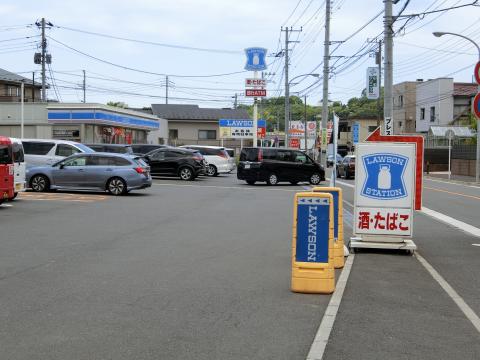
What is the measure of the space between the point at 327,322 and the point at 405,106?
65866 millimetres

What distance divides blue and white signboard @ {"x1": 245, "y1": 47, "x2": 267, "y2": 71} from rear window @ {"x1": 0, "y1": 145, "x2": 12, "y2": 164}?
31708 mm

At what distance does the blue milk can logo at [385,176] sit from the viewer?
32.8 ft

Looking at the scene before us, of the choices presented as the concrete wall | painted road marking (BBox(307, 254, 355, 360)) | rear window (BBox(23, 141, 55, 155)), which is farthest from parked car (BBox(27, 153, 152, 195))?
the concrete wall

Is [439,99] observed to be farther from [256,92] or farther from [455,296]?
[455,296]

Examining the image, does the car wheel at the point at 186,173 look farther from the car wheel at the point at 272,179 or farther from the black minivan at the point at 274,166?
the car wheel at the point at 272,179

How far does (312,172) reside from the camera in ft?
96.5

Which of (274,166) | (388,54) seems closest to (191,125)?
(274,166)

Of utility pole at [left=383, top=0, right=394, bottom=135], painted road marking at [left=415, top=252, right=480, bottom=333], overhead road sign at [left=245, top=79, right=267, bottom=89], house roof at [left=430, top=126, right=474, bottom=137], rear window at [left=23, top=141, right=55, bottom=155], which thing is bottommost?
painted road marking at [left=415, top=252, right=480, bottom=333]

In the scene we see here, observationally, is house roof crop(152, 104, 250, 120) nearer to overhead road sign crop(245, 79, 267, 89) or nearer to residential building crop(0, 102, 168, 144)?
overhead road sign crop(245, 79, 267, 89)

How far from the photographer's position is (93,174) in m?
20.7

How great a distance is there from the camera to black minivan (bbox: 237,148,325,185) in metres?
28.5

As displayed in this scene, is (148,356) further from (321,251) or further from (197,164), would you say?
(197,164)

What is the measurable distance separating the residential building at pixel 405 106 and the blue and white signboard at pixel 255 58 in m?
25.8

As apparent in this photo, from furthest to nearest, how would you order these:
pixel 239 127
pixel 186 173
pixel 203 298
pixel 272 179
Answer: pixel 239 127 → pixel 186 173 → pixel 272 179 → pixel 203 298
